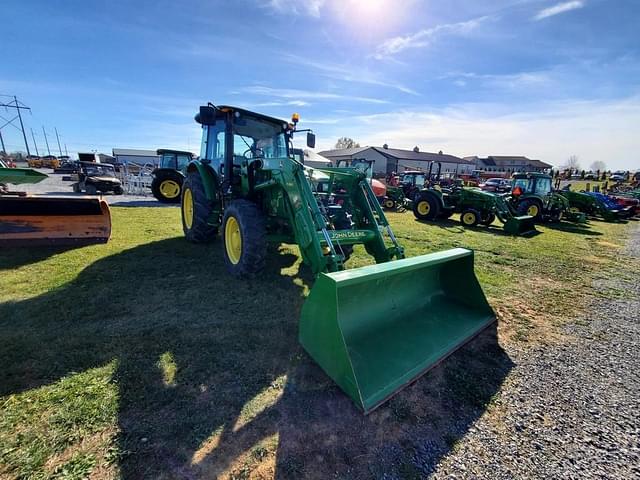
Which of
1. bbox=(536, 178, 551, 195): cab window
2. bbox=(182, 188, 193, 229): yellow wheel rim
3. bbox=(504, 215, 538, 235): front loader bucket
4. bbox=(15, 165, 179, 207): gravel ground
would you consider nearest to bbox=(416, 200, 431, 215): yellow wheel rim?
bbox=(504, 215, 538, 235): front loader bucket

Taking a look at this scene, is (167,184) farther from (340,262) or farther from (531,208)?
(531,208)

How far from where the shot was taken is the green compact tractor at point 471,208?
9.74m

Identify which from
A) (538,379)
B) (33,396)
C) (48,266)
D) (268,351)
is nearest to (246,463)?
(268,351)

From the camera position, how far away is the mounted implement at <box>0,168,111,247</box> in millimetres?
5043

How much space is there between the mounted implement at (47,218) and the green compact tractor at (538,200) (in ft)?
44.5

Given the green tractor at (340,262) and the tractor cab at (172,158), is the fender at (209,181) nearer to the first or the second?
the green tractor at (340,262)

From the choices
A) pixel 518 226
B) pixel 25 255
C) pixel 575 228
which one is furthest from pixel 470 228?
pixel 25 255

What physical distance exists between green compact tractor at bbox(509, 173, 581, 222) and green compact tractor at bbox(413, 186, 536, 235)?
2089 mm

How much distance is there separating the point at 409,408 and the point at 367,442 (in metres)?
0.46

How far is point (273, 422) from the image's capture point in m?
2.01

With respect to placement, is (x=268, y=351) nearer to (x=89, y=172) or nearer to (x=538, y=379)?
(x=538, y=379)

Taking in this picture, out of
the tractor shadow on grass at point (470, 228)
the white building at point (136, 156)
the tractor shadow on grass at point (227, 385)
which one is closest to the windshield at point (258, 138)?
the tractor shadow on grass at point (227, 385)

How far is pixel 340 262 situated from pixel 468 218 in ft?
30.8

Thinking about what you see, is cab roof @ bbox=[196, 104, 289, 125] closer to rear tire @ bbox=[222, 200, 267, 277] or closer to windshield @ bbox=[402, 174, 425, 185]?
rear tire @ bbox=[222, 200, 267, 277]
